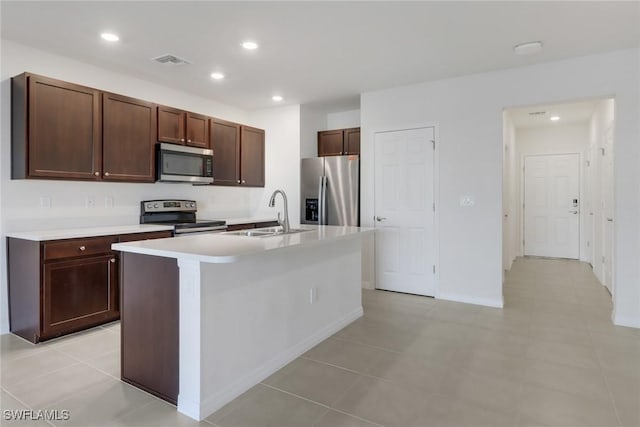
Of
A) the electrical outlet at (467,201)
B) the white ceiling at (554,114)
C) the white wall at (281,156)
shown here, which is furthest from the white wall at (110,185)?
the white ceiling at (554,114)

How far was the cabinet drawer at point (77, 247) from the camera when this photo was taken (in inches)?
117

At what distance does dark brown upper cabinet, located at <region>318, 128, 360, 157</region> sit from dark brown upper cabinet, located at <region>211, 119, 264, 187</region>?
36.8 inches

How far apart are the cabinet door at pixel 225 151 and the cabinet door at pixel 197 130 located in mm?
113

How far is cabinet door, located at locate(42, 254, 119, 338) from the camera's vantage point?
2977mm

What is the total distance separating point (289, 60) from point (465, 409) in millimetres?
3220

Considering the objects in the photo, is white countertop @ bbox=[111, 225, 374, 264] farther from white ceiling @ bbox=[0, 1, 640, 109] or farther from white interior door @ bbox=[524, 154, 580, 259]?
white interior door @ bbox=[524, 154, 580, 259]

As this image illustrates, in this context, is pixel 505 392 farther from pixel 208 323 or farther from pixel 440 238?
pixel 440 238

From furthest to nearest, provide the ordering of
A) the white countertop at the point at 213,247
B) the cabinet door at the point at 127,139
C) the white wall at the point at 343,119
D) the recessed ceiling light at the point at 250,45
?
the white wall at the point at 343,119, the cabinet door at the point at 127,139, the recessed ceiling light at the point at 250,45, the white countertop at the point at 213,247

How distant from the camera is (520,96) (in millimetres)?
3850

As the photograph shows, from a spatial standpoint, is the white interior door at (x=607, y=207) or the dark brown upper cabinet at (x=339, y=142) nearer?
the white interior door at (x=607, y=207)

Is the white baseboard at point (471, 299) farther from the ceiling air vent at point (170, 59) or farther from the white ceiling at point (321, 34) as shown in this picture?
the ceiling air vent at point (170, 59)

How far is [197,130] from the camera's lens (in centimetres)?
462

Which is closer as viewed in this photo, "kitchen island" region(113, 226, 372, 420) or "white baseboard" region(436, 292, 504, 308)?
"kitchen island" region(113, 226, 372, 420)

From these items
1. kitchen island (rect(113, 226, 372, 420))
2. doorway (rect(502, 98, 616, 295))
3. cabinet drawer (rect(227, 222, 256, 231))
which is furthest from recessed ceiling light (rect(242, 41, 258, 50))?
doorway (rect(502, 98, 616, 295))
